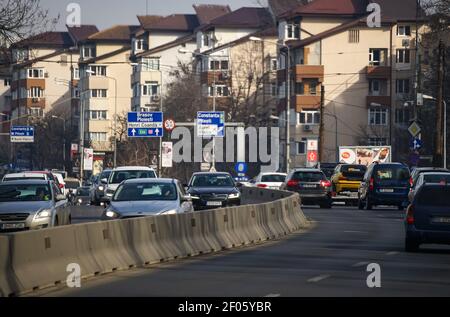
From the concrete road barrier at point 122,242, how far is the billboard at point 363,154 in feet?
149

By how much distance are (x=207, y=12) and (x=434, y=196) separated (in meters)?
115

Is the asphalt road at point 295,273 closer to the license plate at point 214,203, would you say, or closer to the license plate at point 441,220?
the license plate at point 441,220

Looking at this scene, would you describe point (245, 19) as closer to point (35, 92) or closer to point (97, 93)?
point (97, 93)

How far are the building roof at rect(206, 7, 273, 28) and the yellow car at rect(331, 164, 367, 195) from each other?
229 feet

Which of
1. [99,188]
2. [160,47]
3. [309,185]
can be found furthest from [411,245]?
[160,47]

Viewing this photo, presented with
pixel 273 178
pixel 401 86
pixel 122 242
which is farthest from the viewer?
pixel 401 86

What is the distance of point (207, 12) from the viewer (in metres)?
141

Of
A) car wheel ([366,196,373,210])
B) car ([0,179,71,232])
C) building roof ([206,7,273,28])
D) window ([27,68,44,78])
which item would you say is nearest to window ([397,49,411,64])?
building roof ([206,7,273,28])

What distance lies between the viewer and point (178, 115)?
10688 centimetres

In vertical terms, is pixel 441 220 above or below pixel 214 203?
above

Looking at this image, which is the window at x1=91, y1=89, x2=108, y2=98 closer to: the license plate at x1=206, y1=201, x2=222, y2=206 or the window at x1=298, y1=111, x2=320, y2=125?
the window at x1=298, y1=111, x2=320, y2=125

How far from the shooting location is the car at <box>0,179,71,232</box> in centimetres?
2831

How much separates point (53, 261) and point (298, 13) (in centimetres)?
8811

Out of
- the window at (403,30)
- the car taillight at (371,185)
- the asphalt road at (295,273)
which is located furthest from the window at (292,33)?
the asphalt road at (295,273)
